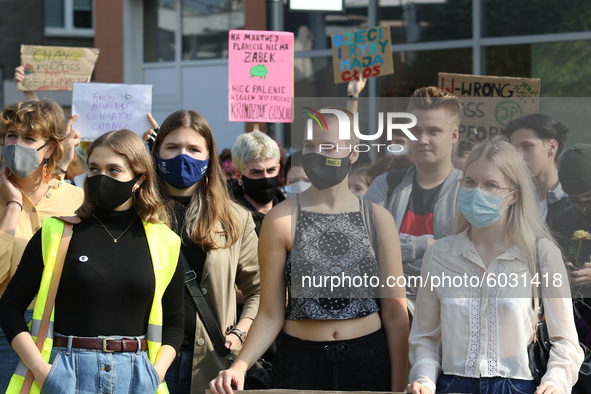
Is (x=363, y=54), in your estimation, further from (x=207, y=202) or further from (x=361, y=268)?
(x=361, y=268)

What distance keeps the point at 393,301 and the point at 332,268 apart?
0.27 meters

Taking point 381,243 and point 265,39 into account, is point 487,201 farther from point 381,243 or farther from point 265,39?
point 265,39

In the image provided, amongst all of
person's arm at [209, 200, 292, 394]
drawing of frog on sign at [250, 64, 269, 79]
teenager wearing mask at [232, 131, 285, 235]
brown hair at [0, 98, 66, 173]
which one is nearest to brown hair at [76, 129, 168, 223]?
person's arm at [209, 200, 292, 394]

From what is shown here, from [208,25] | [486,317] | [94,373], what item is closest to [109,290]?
[94,373]

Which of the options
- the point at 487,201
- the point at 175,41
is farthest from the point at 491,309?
the point at 175,41

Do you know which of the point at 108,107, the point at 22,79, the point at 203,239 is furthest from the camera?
the point at 22,79

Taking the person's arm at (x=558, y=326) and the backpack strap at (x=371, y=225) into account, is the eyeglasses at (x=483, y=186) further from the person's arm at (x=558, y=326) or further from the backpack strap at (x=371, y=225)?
the backpack strap at (x=371, y=225)

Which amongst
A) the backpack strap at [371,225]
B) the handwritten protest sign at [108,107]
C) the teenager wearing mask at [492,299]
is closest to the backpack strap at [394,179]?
the backpack strap at [371,225]

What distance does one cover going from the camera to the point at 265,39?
5.36 meters

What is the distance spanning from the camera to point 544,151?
2.86 meters

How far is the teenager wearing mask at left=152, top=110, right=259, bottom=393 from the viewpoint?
3.25m

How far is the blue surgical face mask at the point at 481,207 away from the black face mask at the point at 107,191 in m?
1.25

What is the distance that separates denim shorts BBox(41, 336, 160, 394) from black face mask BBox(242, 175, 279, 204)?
176 centimetres

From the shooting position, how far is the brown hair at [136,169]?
9.52 feet
